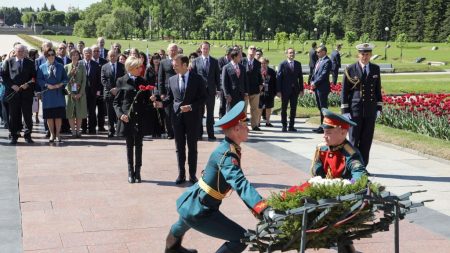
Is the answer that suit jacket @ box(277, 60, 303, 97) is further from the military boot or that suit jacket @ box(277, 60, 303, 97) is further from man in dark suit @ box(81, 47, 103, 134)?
the military boot

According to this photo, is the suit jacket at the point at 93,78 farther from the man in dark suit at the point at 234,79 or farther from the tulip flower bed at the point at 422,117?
the tulip flower bed at the point at 422,117

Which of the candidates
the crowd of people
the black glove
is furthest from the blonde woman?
the black glove

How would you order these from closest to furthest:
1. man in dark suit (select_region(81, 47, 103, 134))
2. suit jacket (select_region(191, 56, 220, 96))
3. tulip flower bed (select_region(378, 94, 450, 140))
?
tulip flower bed (select_region(378, 94, 450, 140)) → suit jacket (select_region(191, 56, 220, 96)) → man in dark suit (select_region(81, 47, 103, 134))

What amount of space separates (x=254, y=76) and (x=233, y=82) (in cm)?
164

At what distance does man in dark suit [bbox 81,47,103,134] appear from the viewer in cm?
1470

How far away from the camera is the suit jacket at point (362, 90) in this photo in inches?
403

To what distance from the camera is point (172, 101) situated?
1012 cm

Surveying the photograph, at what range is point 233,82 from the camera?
1400 centimetres

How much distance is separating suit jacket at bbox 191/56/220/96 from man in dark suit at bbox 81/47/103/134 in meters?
2.18

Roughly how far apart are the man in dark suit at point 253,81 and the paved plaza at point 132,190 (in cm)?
116

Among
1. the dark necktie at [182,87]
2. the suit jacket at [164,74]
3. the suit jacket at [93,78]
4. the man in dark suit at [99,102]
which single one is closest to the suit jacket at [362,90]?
the dark necktie at [182,87]

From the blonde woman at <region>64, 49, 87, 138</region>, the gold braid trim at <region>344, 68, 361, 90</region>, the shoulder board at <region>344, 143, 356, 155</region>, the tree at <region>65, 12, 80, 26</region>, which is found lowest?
the blonde woman at <region>64, 49, 87, 138</region>

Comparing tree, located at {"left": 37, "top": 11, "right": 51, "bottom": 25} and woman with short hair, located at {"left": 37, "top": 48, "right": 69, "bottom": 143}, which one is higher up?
tree, located at {"left": 37, "top": 11, "right": 51, "bottom": 25}

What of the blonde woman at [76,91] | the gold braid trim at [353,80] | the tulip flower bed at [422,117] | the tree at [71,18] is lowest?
the tulip flower bed at [422,117]
